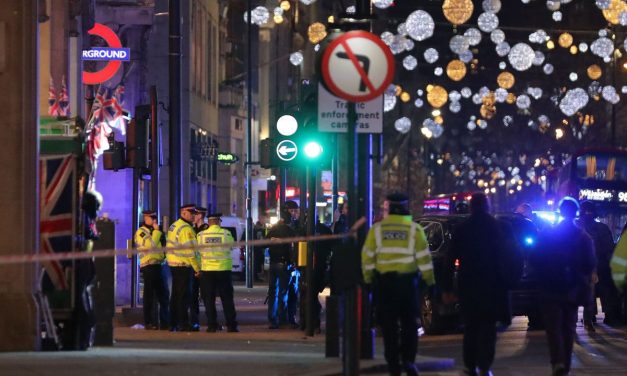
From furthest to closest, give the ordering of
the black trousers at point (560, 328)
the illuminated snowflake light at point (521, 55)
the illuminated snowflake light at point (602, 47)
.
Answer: the illuminated snowflake light at point (521, 55), the illuminated snowflake light at point (602, 47), the black trousers at point (560, 328)

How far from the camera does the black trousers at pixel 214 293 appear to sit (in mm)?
21094

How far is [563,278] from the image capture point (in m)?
13.9

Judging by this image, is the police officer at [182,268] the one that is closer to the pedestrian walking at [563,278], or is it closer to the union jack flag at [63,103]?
the union jack flag at [63,103]

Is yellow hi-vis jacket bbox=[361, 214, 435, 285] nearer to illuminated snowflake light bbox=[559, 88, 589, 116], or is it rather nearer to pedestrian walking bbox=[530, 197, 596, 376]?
pedestrian walking bbox=[530, 197, 596, 376]

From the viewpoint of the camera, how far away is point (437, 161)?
4397 inches

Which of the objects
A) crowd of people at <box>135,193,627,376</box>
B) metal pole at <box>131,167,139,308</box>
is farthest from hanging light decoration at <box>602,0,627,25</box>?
crowd of people at <box>135,193,627,376</box>

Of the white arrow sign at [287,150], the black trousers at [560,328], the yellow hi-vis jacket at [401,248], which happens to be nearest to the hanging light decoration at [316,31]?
the white arrow sign at [287,150]

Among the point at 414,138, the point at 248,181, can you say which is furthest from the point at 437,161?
the point at 248,181

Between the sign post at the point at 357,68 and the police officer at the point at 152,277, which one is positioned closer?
the sign post at the point at 357,68

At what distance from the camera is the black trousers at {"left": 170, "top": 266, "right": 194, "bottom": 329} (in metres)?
21.2

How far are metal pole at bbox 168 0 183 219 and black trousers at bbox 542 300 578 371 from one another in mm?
9962

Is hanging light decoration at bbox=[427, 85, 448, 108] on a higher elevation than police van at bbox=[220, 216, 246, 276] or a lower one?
higher

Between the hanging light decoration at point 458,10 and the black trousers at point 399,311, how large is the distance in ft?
58.2

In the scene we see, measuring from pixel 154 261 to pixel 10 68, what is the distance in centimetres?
757
